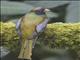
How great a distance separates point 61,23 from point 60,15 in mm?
127

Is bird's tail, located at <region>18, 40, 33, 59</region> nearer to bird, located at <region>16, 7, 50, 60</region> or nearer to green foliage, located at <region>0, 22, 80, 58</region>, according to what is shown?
bird, located at <region>16, 7, 50, 60</region>

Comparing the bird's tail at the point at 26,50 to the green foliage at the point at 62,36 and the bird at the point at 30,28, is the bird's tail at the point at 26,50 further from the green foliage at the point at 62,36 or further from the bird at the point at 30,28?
the green foliage at the point at 62,36

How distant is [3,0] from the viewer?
565cm

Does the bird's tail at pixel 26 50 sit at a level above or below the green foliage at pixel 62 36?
below

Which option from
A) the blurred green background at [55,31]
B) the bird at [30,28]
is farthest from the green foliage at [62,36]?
the bird at [30,28]

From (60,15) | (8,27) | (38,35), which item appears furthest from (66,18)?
(8,27)

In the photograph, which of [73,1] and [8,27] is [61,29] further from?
[8,27]

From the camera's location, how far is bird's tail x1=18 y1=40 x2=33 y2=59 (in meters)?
5.51

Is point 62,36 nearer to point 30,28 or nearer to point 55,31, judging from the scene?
point 55,31

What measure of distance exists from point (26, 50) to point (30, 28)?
0.35 m

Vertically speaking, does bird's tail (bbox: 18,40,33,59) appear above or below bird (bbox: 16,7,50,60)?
below

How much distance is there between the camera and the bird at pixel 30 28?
5492mm

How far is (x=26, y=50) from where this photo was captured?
18.1 ft

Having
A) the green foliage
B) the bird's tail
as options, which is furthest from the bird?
the green foliage
